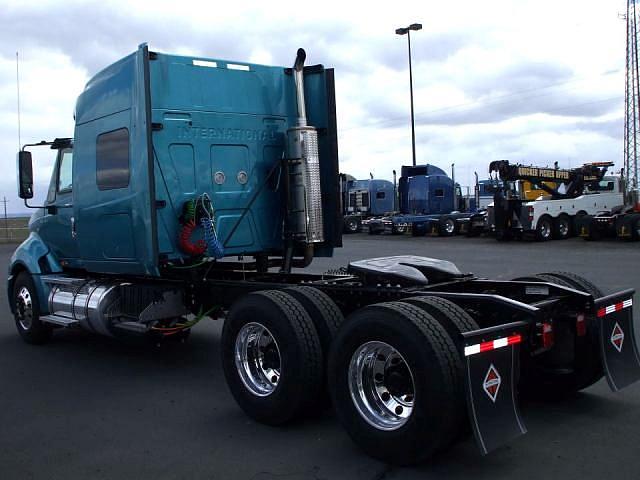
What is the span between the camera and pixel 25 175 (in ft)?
27.1

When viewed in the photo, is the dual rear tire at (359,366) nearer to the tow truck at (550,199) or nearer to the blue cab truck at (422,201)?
the tow truck at (550,199)

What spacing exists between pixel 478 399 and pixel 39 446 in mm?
3170

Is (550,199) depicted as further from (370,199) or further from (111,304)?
(111,304)

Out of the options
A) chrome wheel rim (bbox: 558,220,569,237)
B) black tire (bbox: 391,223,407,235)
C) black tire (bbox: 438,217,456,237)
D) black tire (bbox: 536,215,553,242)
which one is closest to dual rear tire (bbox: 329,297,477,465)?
black tire (bbox: 536,215,553,242)

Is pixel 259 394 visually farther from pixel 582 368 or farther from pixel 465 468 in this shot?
pixel 582 368

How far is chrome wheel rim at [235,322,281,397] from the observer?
526cm

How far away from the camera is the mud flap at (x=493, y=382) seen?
3.87m

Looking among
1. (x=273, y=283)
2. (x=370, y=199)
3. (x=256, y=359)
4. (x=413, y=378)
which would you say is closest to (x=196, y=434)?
(x=256, y=359)

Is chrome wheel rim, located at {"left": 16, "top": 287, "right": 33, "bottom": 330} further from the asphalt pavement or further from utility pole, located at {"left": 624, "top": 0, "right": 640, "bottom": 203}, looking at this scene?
utility pole, located at {"left": 624, "top": 0, "right": 640, "bottom": 203}

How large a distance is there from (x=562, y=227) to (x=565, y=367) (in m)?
22.4

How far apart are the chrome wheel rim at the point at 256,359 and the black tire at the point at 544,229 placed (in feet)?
71.7

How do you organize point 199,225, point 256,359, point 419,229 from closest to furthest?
point 256,359, point 199,225, point 419,229

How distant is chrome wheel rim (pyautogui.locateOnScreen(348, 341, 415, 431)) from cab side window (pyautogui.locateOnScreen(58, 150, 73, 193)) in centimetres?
524

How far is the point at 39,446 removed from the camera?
16.1 ft
